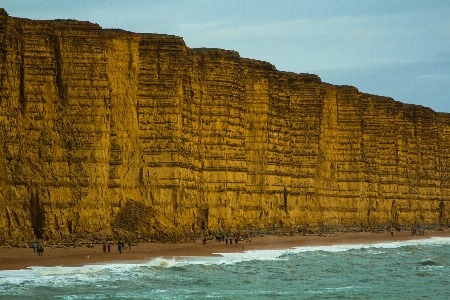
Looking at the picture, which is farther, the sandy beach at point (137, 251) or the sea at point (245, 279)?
the sandy beach at point (137, 251)

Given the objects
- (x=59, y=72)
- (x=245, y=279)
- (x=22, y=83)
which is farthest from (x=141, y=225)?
(x=245, y=279)

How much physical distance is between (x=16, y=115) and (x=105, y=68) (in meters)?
4.47

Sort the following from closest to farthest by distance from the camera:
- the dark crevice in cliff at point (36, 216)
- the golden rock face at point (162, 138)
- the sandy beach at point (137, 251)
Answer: the sandy beach at point (137, 251), the dark crevice in cliff at point (36, 216), the golden rock face at point (162, 138)

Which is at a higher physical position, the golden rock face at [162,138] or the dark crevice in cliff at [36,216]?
the golden rock face at [162,138]

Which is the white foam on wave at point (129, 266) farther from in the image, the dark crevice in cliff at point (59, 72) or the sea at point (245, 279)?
the dark crevice in cliff at point (59, 72)

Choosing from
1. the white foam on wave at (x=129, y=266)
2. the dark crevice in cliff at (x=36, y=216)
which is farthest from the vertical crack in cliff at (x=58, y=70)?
the white foam on wave at (x=129, y=266)

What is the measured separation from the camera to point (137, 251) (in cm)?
3428

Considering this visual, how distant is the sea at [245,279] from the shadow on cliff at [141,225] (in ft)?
9.62

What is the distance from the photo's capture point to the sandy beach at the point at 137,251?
98.1 ft

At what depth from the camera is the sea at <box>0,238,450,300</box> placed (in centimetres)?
2588

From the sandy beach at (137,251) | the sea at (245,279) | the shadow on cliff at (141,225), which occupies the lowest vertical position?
the sea at (245,279)

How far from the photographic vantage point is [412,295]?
92.6 ft

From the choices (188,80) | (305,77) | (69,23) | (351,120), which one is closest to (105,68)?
(69,23)

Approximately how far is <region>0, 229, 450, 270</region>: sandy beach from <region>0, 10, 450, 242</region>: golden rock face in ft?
5.61
